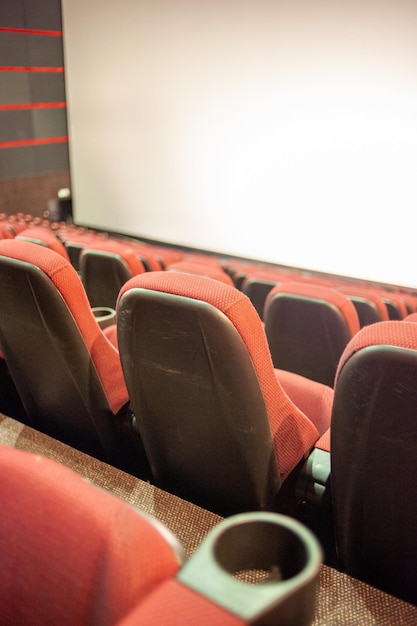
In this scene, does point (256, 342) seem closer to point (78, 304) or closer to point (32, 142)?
point (78, 304)

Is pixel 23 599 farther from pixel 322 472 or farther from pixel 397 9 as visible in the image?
pixel 397 9

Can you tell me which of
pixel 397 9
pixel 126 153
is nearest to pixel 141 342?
pixel 397 9

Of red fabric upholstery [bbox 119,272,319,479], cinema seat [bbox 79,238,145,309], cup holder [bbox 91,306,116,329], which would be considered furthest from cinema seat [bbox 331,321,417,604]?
cinema seat [bbox 79,238,145,309]

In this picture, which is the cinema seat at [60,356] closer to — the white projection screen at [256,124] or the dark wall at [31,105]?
the white projection screen at [256,124]

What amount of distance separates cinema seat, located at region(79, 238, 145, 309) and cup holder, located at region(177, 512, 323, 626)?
4.90 ft

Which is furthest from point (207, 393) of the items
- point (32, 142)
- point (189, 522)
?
point (32, 142)

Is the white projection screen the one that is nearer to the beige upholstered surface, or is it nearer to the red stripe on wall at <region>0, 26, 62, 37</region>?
the red stripe on wall at <region>0, 26, 62, 37</region>

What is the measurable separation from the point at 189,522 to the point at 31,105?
4454mm

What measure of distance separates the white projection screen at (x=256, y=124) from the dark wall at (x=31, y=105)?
13 centimetres

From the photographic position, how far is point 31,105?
15.3ft

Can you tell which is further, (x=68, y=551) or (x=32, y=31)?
(x=32, y=31)

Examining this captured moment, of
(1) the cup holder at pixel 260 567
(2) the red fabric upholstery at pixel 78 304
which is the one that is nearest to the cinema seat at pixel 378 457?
(1) the cup holder at pixel 260 567

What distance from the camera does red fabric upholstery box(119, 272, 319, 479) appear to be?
2.60 ft

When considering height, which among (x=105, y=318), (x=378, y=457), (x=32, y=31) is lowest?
(x=105, y=318)
